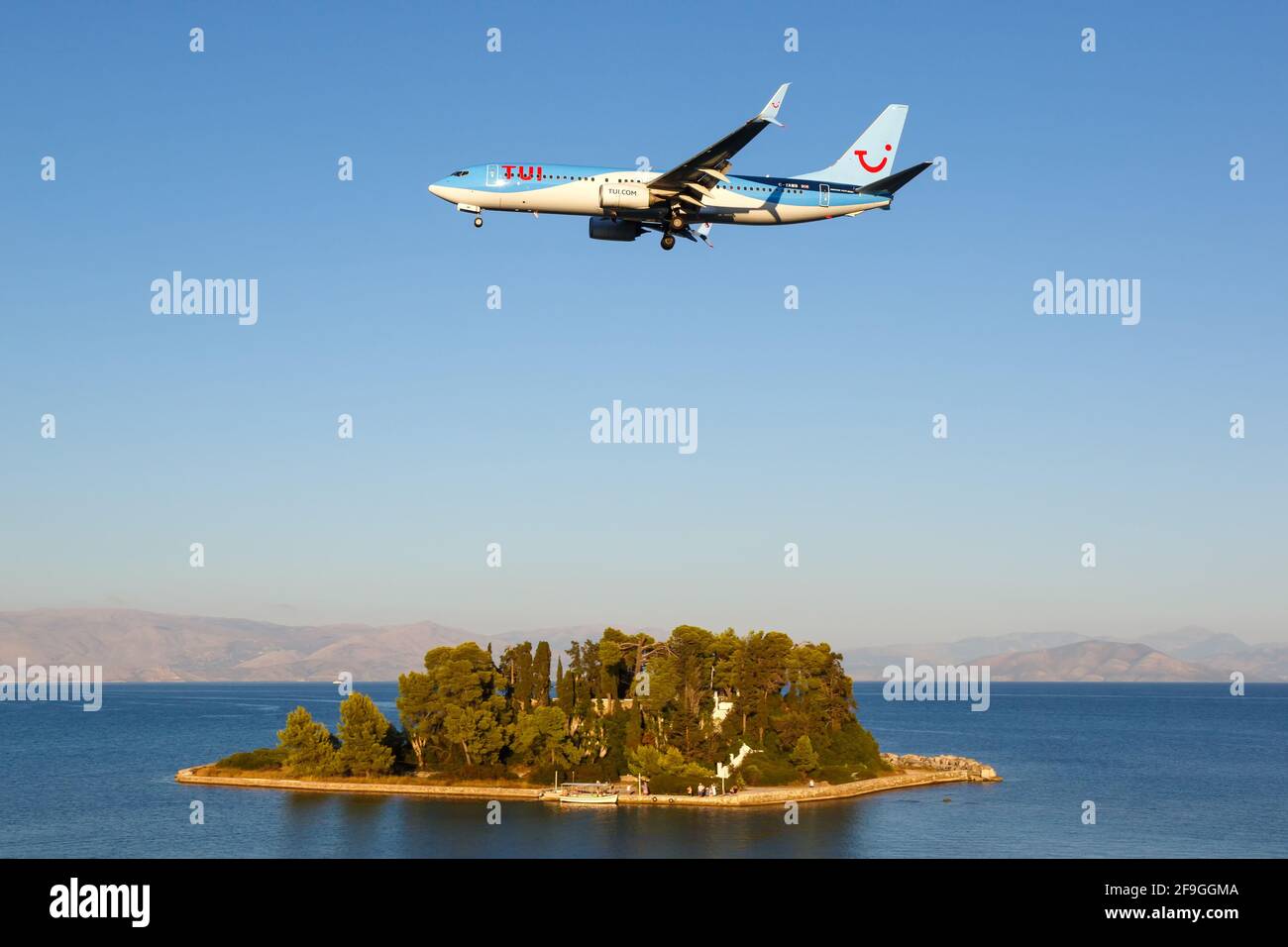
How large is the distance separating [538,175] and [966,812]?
87.8m

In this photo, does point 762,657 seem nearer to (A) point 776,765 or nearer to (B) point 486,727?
(A) point 776,765

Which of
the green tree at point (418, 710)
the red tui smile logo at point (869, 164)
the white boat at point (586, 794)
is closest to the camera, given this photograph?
the red tui smile logo at point (869, 164)

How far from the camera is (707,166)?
2368 inches

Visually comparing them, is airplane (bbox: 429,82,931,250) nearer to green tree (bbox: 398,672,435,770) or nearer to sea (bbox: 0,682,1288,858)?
sea (bbox: 0,682,1288,858)

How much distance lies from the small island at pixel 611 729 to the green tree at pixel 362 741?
0.49 ft

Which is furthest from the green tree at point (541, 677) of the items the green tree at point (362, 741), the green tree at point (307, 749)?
the green tree at point (307, 749)

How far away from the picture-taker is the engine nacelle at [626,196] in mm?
61562

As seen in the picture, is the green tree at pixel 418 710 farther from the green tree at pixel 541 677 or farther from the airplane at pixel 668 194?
the airplane at pixel 668 194

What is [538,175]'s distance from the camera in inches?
2495

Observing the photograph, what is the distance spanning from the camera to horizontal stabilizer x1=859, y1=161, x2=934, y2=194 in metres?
63.1

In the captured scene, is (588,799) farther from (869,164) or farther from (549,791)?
(869,164)

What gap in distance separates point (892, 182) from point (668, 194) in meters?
13.5
